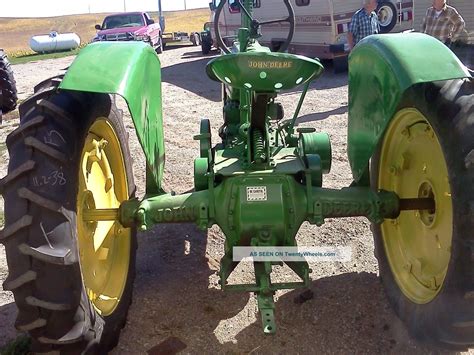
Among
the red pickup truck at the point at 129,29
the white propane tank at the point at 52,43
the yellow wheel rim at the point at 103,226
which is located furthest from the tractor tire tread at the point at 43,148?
Result: the white propane tank at the point at 52,43

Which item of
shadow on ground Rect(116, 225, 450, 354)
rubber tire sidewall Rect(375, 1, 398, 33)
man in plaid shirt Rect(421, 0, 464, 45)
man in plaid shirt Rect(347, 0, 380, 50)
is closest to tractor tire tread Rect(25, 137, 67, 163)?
shadow on ground Rect(116, 225, 450, 354)

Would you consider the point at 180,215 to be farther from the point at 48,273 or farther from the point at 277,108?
the point at 277,108

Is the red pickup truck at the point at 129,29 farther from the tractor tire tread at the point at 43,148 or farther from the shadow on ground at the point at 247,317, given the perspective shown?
the tractor tire tread at the point at 43,148

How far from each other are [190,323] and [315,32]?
10118 mm

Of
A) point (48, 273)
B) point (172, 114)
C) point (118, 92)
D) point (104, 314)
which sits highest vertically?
point (118, 92)

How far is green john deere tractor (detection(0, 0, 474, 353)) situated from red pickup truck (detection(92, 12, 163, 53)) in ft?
52.4

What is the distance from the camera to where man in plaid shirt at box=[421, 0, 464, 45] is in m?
7.25

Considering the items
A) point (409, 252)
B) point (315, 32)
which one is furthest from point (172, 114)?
point (409, 252)

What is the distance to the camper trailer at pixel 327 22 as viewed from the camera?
11555 mm

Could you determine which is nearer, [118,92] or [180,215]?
[118,92]

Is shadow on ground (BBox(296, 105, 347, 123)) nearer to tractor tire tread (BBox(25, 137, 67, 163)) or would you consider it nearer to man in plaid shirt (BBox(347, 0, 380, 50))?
man in plaid shirt (BBox(347, 0, 380, 50))

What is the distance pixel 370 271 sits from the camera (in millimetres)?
3643

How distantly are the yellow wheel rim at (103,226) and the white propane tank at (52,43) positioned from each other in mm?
24827

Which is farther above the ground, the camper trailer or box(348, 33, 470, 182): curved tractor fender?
box(348, 33, 470, 182): curved tractor fender
